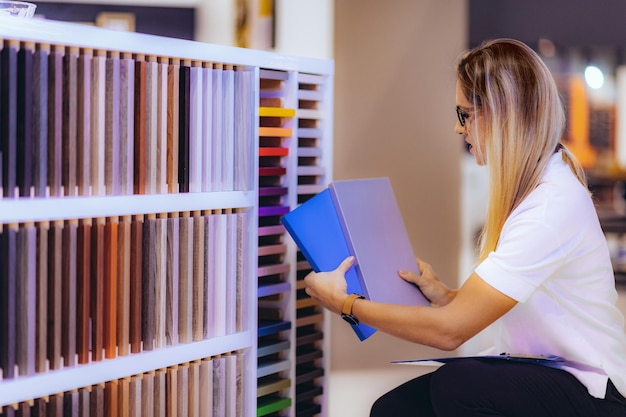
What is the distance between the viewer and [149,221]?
5.65 feet

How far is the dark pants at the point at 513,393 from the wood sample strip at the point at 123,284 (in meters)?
0.71

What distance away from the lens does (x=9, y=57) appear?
147 centimetres

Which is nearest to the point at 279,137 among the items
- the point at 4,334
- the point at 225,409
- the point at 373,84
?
the point at 225,409

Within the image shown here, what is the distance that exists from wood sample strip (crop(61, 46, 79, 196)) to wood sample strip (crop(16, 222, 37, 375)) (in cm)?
11

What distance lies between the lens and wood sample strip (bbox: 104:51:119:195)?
5.37 ft

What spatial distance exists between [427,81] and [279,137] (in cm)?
177

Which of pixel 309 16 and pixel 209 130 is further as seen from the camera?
pixel 309 16

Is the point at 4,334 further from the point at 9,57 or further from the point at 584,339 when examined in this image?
the point at 584,339

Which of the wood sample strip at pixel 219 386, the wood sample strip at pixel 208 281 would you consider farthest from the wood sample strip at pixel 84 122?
the wood sample strip at pixel 219 386

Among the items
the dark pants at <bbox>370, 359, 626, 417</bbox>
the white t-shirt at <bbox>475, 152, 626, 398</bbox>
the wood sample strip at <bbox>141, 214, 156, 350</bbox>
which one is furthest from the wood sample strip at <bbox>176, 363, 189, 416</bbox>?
the white t-shirt at <bbox>475, 152, 626, 398</bbox>

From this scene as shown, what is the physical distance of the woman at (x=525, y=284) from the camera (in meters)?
1.73

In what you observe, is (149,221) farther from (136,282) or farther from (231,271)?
(231,271)

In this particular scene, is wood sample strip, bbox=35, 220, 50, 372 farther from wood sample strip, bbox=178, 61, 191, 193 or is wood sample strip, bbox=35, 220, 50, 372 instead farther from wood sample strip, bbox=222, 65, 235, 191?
wood sample strip, bbox=222, 65, 235, 191

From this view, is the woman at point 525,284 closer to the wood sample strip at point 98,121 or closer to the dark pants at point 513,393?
the dark pants at point 513,393
